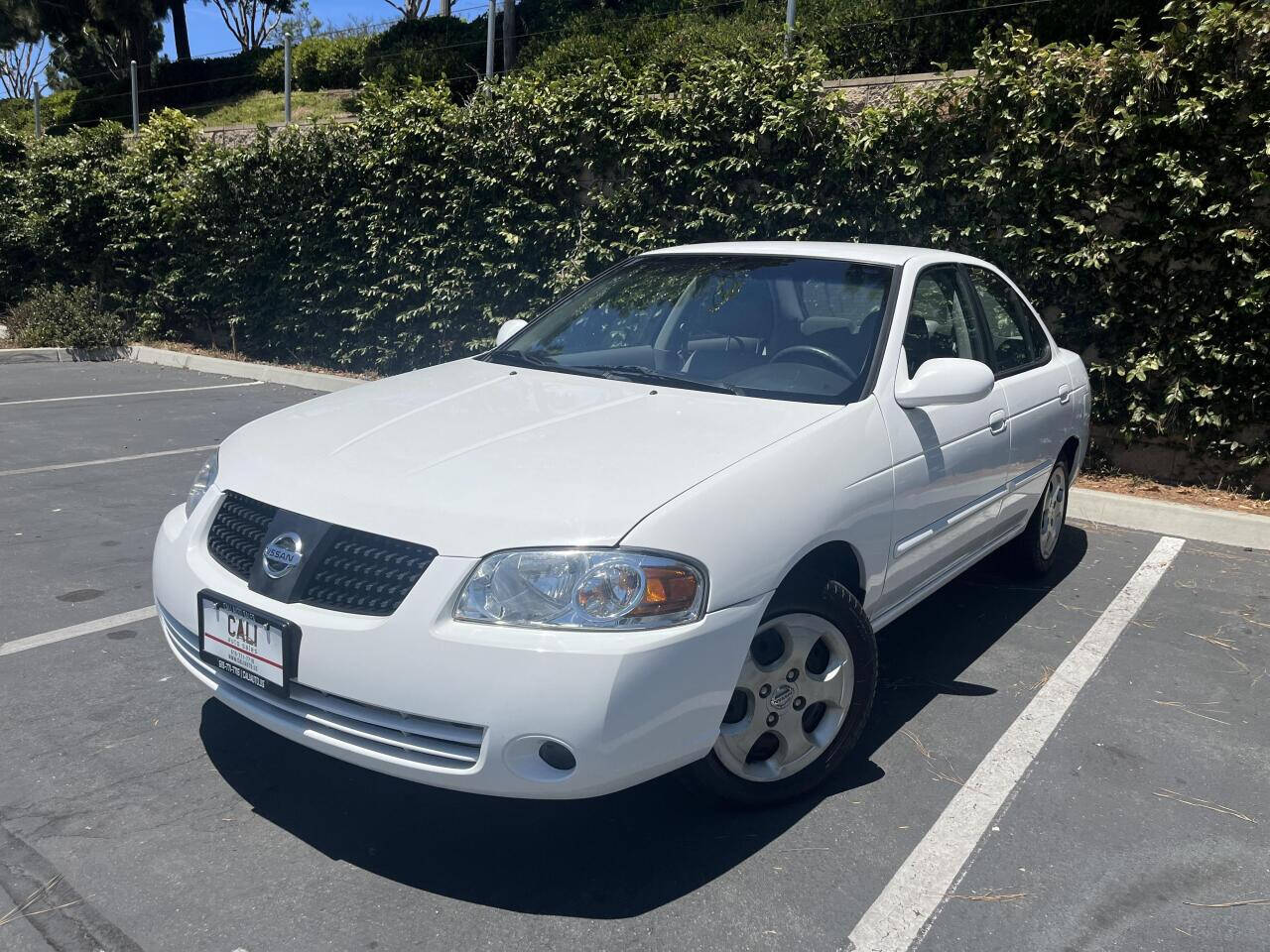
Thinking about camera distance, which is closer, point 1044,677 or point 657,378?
point 657,378

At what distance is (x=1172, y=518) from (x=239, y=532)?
223 inches

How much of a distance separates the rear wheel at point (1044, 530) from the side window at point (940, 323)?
1089 millimetres

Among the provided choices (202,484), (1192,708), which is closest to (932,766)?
(1192,708)

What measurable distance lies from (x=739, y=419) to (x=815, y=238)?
5.58 meters

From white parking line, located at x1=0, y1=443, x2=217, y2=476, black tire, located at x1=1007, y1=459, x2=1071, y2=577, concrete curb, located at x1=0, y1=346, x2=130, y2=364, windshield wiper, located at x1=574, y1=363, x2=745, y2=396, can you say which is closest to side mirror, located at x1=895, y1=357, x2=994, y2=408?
windshield wiper, located at x1=574, y1=363, x2=745, y2=396

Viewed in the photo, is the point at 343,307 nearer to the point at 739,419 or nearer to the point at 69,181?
the point at 69,181

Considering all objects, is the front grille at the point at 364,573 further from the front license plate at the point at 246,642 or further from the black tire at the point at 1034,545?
the black tire at the point at 1034,545

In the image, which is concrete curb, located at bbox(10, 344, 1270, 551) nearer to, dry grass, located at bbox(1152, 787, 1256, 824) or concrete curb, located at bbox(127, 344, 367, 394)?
dry grass, located at bbox(1152, 787, 1256, 824)

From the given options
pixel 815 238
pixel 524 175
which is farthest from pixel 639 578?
pixel 524 175

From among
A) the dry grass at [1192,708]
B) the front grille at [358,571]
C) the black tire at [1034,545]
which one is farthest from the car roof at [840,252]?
the front grille at [358,571]

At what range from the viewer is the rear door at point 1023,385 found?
14.9 feet

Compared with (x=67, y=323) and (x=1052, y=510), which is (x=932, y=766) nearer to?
(x=1052, y=510)

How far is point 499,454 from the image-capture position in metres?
2.96

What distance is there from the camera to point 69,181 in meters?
14.3
